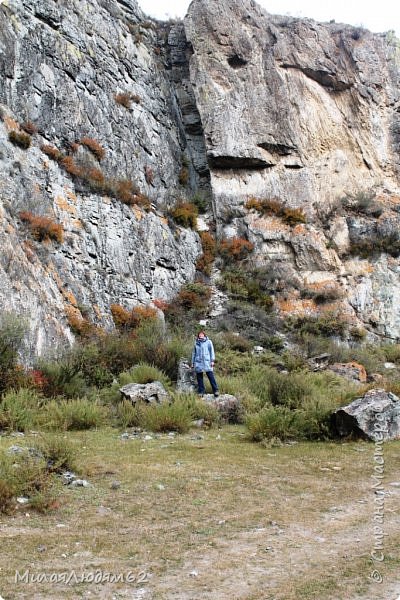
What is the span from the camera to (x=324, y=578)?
374 cm

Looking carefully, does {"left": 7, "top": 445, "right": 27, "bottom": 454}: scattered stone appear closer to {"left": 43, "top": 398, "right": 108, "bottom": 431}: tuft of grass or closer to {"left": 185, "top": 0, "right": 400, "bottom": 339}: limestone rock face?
{"left": 43, "top": 398, "right": 108, "bottom": 431}: tuft of grass

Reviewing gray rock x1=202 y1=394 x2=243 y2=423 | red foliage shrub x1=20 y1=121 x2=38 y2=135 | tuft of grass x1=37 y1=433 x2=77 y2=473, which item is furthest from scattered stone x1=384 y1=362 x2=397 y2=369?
Answer: red foliage shrub x1=20 y1=121 x2=38 y2=135

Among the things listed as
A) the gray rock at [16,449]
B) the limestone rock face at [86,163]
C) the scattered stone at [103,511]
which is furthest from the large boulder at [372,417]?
the limestone rock face at [86,163]

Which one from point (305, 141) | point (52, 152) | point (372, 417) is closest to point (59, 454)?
point (372, 417)

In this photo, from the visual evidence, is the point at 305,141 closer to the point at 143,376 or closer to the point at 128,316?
the point at 128,316

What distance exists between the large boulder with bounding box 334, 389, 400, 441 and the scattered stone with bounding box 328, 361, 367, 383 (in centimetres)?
681

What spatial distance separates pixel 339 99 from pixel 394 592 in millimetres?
29639

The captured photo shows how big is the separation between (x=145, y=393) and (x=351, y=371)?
7.82 m

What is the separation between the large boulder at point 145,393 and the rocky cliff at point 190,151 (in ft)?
12.5

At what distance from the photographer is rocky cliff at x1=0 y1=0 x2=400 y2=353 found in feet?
61.3

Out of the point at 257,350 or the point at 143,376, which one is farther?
the point at 257,350

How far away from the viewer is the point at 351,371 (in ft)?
53.9

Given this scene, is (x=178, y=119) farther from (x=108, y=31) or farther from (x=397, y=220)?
(x=397, y=220)

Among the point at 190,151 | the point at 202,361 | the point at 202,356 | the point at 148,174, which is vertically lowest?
the point at 202,361
